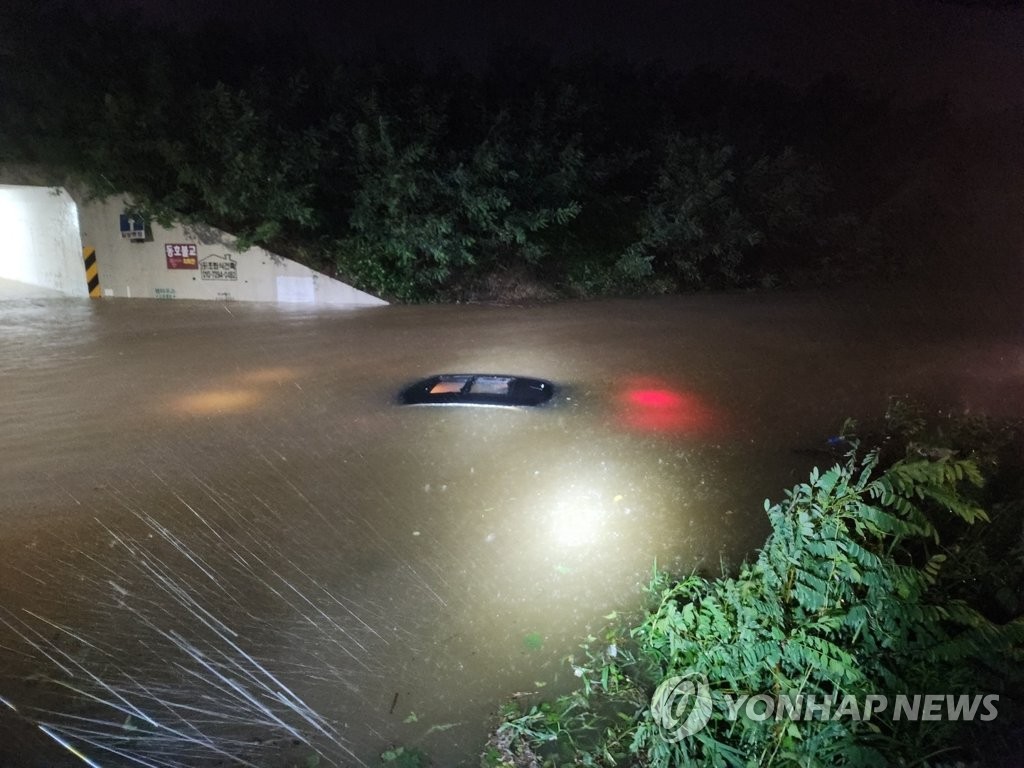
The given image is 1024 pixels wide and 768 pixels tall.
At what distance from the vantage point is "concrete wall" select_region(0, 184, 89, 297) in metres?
16.8

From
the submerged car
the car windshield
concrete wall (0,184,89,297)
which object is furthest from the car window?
concrete wall (0,184,89,297)

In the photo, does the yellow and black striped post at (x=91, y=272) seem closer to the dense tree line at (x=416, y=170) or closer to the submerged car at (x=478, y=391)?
the dense tree line at (x=416, y=170)

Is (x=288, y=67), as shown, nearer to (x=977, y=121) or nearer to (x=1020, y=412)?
(x=1020, y=412)

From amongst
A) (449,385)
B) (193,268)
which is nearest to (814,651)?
(449,385)

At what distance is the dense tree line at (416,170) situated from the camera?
1494 cm

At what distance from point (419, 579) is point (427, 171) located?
12.1 meters

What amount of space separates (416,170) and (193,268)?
19.0 feet

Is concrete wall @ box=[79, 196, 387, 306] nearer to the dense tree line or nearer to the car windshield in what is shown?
the dense tree line

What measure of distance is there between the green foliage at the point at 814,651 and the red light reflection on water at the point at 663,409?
3.57 meters

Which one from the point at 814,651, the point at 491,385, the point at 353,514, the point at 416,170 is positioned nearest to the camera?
the point at 814,651

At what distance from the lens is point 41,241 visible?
17828 mm

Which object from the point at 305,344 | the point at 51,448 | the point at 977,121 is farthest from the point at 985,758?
the point at 977,121

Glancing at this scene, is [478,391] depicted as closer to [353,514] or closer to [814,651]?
[353,514]

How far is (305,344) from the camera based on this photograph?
11.3 m
